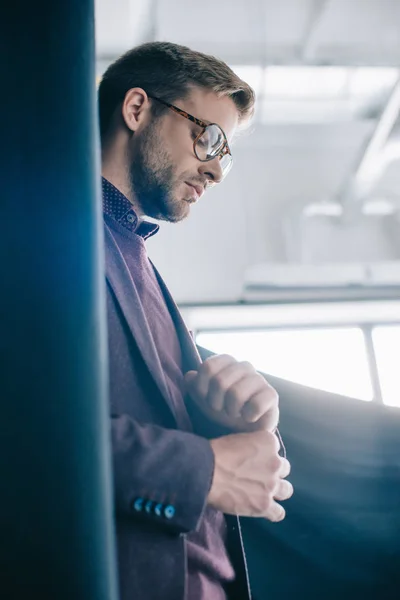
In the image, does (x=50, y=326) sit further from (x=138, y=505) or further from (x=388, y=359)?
(x=388, y=359)

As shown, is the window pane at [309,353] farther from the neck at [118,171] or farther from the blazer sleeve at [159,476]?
the blazer sleeve at [159,476]

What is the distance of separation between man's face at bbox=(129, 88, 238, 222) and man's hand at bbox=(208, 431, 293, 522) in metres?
0.48

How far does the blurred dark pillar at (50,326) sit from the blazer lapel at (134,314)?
0.20 meters

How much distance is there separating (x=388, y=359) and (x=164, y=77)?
3.21 metres

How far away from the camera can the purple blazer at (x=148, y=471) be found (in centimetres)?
46

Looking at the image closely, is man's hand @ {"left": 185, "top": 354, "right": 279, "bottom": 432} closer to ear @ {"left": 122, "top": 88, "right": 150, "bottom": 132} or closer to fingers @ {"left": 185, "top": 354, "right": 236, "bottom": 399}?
fingers @ {"left": 185, "top": 354, "right": 236, "bottom": 399}

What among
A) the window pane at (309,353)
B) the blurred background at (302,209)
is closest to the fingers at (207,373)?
the blurred background at (302,209)

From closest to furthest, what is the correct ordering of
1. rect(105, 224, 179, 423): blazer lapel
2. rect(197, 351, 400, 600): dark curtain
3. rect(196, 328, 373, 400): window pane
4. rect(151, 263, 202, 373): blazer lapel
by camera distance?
rect(105, 224, 179, 423): blazer lapel
rect(151, 263, 202, 373): blazer lapel
rect(197, 351, 400, 600): dark curtain
rect(196, 328, 373, 400): window pane

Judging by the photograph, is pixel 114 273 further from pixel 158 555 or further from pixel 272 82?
pixel 272 82

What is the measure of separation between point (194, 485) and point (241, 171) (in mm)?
3526

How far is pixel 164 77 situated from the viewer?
0.99m

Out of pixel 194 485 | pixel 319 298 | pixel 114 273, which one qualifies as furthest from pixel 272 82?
pixel 194 485

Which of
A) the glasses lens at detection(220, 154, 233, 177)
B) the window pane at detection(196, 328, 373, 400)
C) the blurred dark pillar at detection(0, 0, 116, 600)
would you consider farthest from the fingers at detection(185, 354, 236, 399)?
the window pane at detection(196, 328, 373, 400)

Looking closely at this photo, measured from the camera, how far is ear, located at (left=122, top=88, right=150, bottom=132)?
954 millimetres
